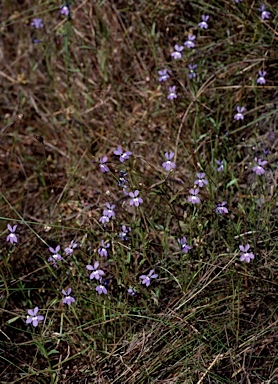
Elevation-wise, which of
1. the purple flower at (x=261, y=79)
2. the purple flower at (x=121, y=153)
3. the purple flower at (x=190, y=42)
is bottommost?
the purple flower at (x=261, y=79)

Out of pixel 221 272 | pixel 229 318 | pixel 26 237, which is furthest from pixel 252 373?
pixel 26 237

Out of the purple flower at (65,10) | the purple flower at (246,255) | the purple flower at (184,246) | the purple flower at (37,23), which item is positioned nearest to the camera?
the purple flower at (246,255)

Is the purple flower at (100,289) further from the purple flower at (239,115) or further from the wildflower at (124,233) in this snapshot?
the purple flower at (239,115)

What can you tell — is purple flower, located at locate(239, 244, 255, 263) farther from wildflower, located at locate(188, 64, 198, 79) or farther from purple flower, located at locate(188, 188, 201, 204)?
wildflower, located at locate(188, 64, 198, 79)

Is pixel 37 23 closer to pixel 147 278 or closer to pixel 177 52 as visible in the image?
pixel 177 52

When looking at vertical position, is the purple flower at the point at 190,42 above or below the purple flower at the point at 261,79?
above

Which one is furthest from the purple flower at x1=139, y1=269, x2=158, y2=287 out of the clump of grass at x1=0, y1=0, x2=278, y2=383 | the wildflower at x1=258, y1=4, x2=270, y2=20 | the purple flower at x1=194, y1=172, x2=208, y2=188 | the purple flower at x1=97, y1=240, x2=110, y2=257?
the wildflower at x1=258, y1=4, x2=270, y2=20

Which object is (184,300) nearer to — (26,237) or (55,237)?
(55,237)

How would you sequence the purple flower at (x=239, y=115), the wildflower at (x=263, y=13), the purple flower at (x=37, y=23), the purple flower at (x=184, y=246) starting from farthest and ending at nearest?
the purple flower at (x=37, y=23) < the wildflower at (x=263, y=13) < the purple flower at (x=239, y=115) < the purple flower at (x=184, y=246)

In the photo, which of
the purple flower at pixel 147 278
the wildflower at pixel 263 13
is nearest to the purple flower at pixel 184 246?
the purple flower at pixel 147 278

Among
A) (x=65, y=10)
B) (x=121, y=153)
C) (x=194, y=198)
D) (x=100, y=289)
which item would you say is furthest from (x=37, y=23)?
(x=100, y=289)
